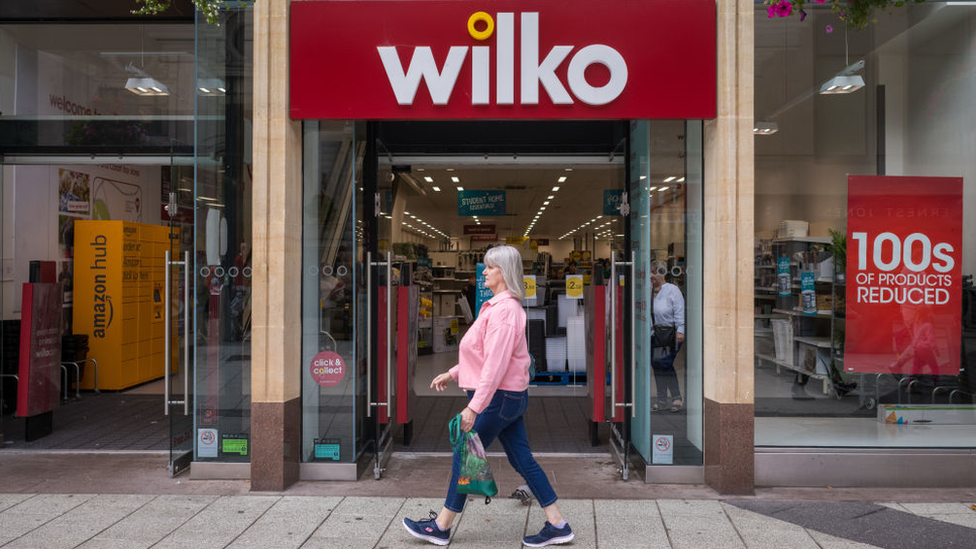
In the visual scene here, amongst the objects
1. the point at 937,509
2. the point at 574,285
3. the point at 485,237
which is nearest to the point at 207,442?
the point at 937,509

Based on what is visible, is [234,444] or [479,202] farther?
[479,202]

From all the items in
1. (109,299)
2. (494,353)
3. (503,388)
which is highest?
(109,299)

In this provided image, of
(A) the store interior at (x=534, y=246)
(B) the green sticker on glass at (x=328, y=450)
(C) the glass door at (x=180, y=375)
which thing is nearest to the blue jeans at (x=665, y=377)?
(A) the store interior at (x=534, y=246)

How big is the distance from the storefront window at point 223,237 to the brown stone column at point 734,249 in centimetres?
347

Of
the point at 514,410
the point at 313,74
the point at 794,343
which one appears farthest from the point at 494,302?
the point at 794,343

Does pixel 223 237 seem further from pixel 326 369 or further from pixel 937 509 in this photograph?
pixel 937 509

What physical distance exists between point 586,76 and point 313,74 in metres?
1.97

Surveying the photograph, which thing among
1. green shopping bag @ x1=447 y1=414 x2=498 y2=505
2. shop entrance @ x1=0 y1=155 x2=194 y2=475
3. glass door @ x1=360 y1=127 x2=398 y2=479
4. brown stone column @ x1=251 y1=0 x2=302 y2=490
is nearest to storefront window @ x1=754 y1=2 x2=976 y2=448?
green shopping bag @ x1=447 y1=414 x2=498 y2=505

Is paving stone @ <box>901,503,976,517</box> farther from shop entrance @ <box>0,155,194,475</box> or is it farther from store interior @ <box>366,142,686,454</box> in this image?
shop entrance @ <box>0,155,194,475</box>

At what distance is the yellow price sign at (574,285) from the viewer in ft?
32.3

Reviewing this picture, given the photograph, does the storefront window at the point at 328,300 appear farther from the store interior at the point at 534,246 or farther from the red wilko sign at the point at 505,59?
the store interior at the point at 534,246

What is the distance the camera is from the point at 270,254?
5.32 meters

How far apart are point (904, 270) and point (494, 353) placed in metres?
3.69

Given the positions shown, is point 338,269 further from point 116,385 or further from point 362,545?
point 116,385
